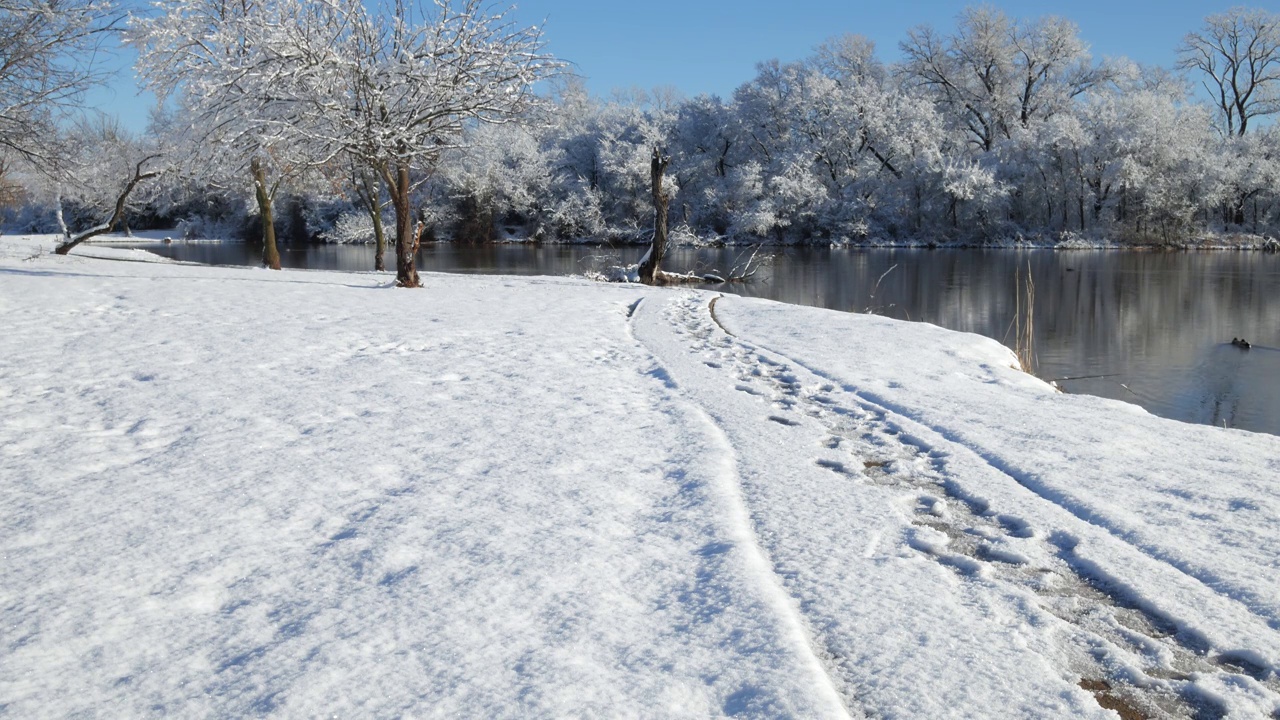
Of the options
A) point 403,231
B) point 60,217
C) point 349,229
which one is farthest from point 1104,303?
point 349,229

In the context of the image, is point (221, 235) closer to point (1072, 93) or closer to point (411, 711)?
point (1072, 93)

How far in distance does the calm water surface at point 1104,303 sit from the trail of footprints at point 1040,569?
5290 mm

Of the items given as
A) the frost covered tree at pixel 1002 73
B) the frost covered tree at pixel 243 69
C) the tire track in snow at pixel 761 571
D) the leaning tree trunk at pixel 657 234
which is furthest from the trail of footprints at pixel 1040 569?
the frost covered tree at pixel 1002 73

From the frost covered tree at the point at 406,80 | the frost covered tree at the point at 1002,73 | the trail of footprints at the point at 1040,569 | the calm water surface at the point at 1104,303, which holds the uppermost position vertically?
the frost covered tree at the point at 1002,73

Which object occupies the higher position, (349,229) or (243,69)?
(349,229)

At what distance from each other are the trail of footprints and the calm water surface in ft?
17.4

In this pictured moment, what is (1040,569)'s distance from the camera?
300 centimetres

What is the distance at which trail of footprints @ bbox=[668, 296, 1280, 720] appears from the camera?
228cm

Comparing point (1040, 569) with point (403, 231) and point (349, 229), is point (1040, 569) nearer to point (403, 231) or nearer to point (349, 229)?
point (403, 231)

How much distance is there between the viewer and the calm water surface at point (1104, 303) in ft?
31.4

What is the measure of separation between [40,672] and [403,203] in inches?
439

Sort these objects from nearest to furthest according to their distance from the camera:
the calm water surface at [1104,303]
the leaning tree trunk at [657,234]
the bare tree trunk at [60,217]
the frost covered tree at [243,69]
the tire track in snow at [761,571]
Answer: the tire track in snow at [761,571] → the calm water surface at [1104,303] → the frost covered tree at [243,69] → the leaning tree trunk at [657,234] → the bare tree trunk at [60,217]

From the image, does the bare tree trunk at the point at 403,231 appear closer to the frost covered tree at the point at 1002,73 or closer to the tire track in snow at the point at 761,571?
the tire track in snow at the point at 761,571

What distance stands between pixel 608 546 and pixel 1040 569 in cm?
163
